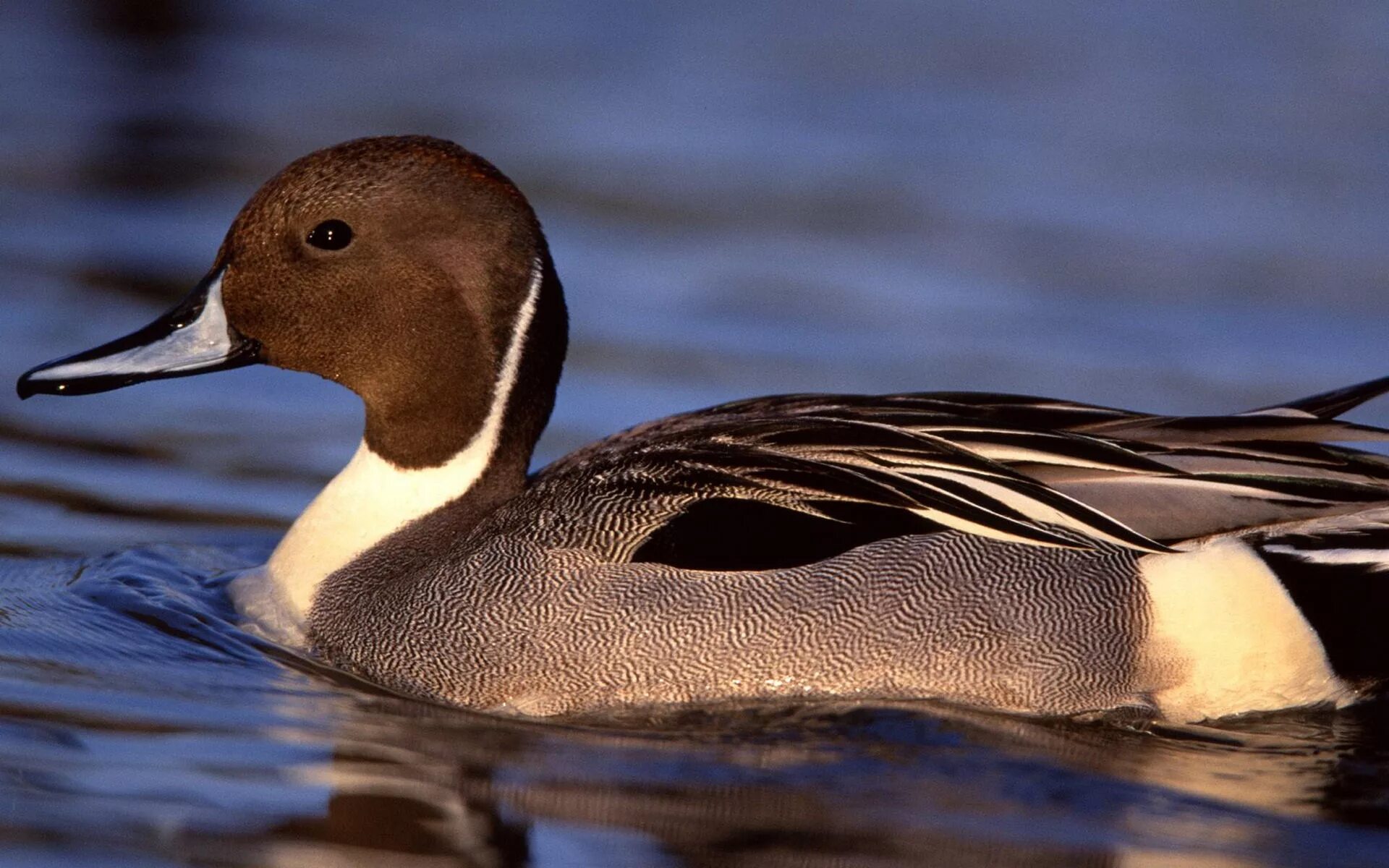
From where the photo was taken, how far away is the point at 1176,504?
4625 millimetres

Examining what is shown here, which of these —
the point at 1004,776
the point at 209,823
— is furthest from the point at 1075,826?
the point at 209,823

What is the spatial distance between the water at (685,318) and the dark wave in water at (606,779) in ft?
0.04

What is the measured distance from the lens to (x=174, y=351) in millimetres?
5141

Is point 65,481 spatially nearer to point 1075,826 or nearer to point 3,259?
point 3,259

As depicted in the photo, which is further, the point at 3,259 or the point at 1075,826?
the point at 3,259

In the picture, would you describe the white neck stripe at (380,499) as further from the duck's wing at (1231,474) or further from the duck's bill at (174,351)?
the duck's wing at (1231,474)

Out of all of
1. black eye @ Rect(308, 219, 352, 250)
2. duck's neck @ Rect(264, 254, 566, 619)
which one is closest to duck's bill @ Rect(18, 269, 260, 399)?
black eye @ Rect(308, 219, 352, 250)

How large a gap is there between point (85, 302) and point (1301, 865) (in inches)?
212

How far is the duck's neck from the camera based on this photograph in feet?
16.7

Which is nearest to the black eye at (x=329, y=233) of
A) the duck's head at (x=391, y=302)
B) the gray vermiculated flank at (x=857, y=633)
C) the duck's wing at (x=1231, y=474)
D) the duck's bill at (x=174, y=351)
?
the duck's head at (x=391, y=302)

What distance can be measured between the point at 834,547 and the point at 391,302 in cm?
125

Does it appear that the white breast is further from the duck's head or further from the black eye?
the black eye

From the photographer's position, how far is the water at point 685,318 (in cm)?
402

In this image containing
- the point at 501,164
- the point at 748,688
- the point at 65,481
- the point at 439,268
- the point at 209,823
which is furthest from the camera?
the point at 501,164
